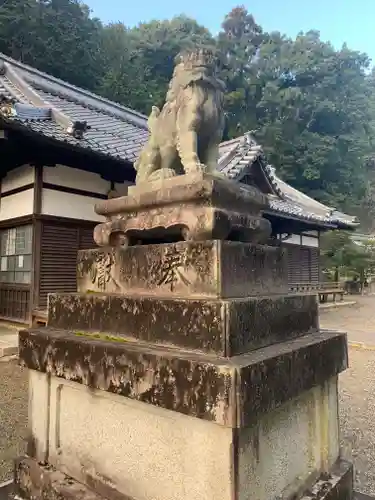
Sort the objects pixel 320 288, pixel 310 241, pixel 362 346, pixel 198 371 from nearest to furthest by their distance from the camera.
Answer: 1. pixel 198 371
2. pixel 362 346
3. pixel 310 241
4. pixel 320 288

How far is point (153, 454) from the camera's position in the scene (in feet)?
5.77

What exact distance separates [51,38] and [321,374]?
2368cm

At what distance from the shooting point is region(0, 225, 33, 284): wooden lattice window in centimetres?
758

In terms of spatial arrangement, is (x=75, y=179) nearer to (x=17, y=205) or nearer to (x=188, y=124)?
(x=17, y=205)

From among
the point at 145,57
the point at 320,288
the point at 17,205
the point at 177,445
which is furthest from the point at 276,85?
the point at 177,445

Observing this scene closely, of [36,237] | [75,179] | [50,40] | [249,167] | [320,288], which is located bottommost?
[320,288]

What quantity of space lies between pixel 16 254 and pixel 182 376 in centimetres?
734

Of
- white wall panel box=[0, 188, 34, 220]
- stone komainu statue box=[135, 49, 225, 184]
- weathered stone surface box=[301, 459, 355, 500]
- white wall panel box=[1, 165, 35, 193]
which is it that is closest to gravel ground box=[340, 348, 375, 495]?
weathered stone surface box=[301, 459, 355, 500]

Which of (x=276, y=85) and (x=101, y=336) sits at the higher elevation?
(x=276, y=85)

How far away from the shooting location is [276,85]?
94.1ft

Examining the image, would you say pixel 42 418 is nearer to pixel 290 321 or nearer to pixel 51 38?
pixel 290 321

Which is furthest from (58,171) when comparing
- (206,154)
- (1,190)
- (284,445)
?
(284,445)

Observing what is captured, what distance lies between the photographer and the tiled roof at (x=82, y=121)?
6618 mm

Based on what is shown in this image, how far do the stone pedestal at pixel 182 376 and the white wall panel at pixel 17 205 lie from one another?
18.3 feet
